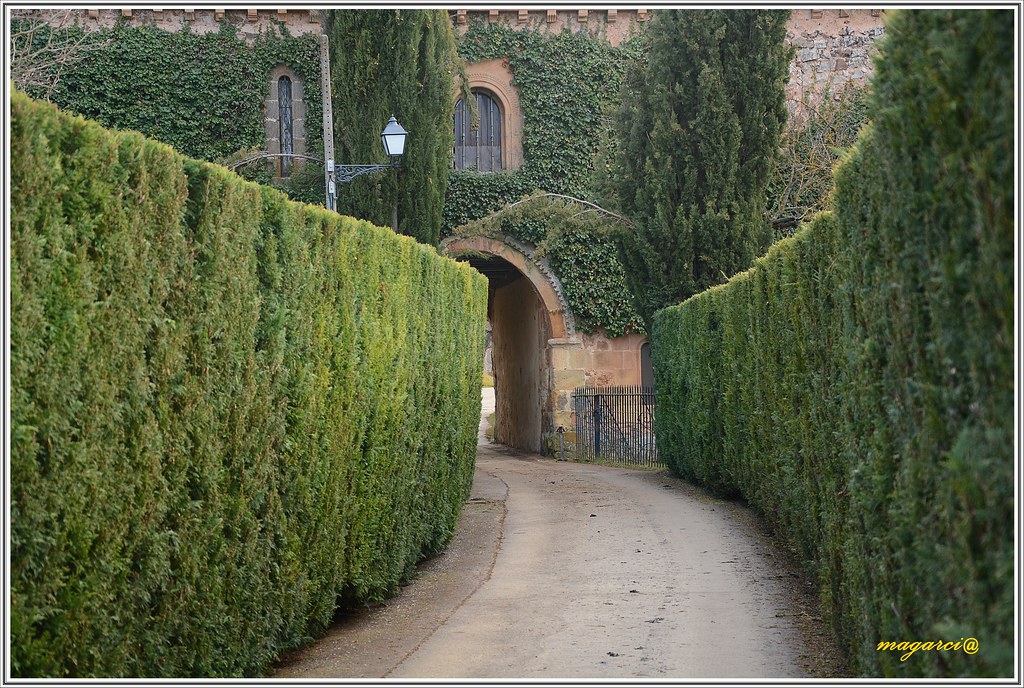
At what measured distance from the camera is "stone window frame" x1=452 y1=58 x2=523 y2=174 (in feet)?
71.4

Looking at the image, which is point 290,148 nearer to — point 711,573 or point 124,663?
point 711,573

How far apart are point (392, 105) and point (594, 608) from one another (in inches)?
536

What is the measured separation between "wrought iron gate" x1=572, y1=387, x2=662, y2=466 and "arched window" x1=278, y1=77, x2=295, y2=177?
24.6ft

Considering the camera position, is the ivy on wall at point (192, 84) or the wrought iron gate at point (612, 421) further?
the ivy on wall at point (192, 84)

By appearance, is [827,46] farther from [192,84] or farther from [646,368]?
[192,84]

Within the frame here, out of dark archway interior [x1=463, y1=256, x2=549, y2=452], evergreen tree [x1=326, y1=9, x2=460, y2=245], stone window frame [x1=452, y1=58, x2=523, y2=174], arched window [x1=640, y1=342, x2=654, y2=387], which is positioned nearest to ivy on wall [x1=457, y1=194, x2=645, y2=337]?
dark archway interior [x1=463, y1=256, x2=549, y2=452]

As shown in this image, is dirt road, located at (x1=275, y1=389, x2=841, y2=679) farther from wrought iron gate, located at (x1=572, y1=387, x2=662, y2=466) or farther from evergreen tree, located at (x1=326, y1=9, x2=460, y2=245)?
evergreen tree, located at (x1=326, y1=9, x2=460, y2=245)

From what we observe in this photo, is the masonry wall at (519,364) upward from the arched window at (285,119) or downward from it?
downward

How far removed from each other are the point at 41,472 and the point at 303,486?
224cm

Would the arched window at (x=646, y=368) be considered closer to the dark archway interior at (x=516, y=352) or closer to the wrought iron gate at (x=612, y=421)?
the wrought iron gate at (x=612, y=421)

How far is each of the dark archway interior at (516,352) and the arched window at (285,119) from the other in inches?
167

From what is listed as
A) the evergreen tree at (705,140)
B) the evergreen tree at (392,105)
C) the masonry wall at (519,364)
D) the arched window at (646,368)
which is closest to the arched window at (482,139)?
the masonry wall at (519,364)

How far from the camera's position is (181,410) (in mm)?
4125

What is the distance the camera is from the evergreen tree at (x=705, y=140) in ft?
55.8
